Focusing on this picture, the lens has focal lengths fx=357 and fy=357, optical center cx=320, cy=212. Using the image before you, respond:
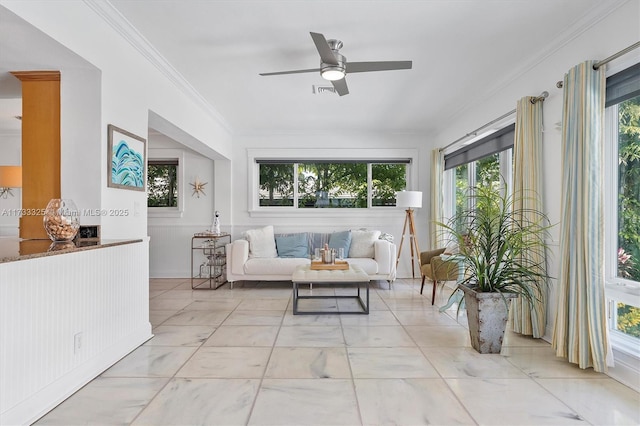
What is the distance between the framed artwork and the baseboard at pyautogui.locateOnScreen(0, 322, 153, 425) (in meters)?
1.19

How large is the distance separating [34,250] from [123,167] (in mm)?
990

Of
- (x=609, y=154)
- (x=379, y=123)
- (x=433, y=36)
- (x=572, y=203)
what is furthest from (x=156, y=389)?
(x=379, y=123)

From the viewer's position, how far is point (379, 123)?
18.2 feet

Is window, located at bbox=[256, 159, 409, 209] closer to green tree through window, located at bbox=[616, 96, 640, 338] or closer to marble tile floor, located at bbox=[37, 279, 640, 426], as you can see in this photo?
marble tile floor, located at bbox=[37, 279, 640, 426]

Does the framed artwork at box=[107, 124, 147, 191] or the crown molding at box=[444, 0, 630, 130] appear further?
the framed artwork at box=[107, 124, 147, 191]

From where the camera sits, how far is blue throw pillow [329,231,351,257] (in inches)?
219

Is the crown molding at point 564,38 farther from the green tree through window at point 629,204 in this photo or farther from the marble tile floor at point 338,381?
the marble tile floor at point 338,381

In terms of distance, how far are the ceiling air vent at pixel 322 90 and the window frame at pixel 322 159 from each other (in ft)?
6.60

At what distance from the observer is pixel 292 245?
5.63m

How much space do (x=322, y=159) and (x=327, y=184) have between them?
45 cm

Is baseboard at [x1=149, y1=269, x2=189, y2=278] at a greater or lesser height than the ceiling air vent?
lesser

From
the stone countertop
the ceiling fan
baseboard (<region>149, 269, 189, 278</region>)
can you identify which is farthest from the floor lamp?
the stone countertop

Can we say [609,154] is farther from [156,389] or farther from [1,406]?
[1,406]

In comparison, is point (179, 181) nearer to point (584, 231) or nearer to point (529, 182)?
point (529, 182)
